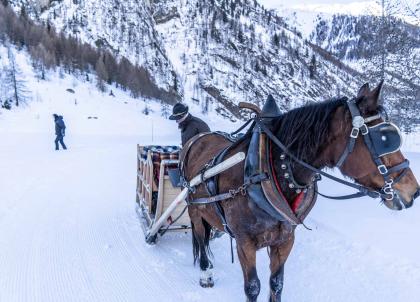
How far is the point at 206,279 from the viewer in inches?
151

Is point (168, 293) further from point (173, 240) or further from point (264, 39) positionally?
point (264, 39)

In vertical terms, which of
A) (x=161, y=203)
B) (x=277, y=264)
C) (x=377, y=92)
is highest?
(x=377, y=92)

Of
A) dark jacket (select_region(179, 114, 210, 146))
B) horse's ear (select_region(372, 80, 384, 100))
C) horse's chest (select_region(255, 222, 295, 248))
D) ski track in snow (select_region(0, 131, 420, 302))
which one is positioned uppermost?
horse's ear (select_region(372, 80, 384, 100))

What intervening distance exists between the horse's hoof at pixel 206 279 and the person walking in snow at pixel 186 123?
176cm

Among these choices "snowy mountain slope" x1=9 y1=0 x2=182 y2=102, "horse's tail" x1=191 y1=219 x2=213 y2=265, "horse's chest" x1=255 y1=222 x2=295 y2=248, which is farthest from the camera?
"snowy mountain slope" x1=9 y1=0 x2=182 y2=102

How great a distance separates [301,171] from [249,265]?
900mm

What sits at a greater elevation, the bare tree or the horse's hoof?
the bare tree

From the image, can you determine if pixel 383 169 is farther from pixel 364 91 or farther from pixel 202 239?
pixel 202 239

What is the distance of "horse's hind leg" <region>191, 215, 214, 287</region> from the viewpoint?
3848mm

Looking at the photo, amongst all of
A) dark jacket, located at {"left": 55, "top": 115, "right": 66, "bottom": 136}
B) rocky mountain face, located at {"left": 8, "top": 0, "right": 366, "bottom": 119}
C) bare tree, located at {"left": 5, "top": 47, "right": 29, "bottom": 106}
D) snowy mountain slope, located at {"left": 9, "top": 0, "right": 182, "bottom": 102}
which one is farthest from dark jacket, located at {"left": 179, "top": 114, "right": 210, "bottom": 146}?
snowy mountain slope, located at {"left": 9, "top": 0, "right": 182, "bottom": 102}

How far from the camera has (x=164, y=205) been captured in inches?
192

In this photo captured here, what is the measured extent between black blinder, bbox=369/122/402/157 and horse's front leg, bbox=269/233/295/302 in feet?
3.94

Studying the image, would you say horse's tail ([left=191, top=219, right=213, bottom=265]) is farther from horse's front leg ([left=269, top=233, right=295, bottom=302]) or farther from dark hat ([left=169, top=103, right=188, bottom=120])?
dark hat ([left=169, top=103, right=188, bottom=120])

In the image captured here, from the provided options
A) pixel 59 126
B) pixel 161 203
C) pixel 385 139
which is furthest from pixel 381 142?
pixel 59 126
